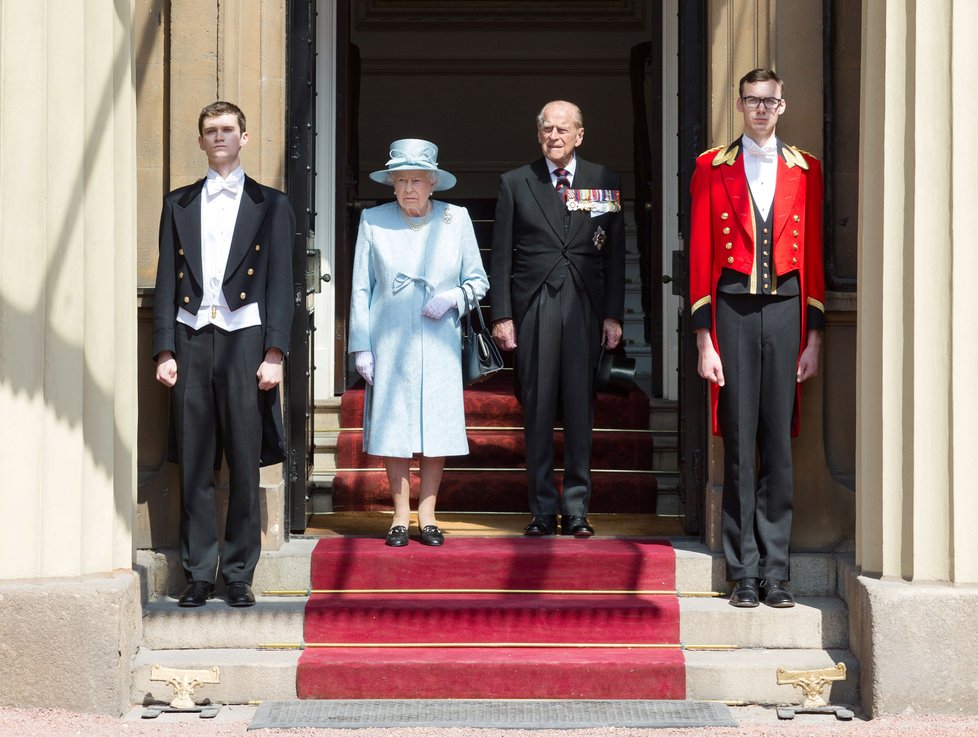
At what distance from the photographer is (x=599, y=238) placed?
7.50 metres

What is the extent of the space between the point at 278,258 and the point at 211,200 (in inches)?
14.3

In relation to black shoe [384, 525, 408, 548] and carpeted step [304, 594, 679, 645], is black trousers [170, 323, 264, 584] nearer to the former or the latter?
carpeted step [304, 594, 679, 645]

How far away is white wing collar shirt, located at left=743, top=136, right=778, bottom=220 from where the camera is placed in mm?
6859

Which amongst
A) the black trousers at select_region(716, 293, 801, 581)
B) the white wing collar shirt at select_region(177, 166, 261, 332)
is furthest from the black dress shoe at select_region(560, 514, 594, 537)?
the white wing collar shirt at select_region(177, 166, 261, 332)

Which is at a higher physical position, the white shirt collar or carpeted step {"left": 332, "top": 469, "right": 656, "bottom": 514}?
the white shirt collar

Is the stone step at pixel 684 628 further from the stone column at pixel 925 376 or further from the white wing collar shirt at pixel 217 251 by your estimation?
the white wing collar shirt at pixel 217 251

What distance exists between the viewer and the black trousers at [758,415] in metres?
6.84

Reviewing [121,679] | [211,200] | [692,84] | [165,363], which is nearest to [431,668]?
[121,679]

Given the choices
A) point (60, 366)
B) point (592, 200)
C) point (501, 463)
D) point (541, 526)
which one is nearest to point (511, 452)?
point (501, 463)

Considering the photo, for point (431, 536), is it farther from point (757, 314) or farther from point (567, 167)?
point (567, 167)

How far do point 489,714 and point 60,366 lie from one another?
6.77 ft

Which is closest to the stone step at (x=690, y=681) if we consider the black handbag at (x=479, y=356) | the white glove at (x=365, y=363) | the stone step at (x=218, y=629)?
the stone step at (x=218, y=629)

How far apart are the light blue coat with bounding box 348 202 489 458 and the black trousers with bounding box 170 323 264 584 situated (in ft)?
1.89

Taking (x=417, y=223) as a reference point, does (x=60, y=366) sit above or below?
below
